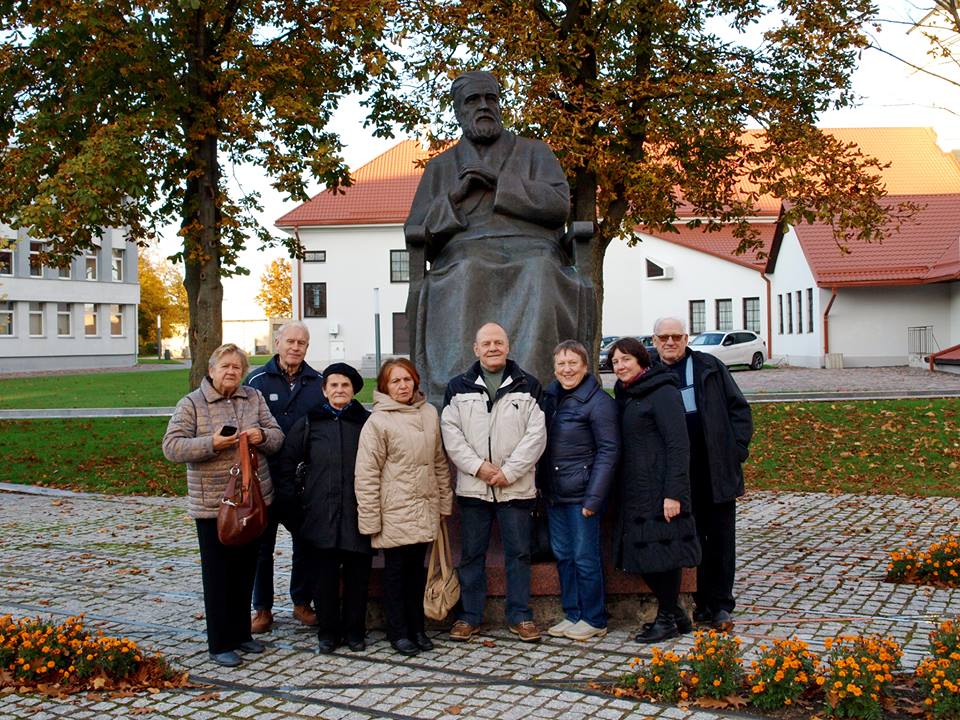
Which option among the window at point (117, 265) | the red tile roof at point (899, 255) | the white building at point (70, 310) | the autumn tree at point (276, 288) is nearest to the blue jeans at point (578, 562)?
the red tile roof at point (899, 255)

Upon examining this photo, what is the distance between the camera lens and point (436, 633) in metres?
5.93

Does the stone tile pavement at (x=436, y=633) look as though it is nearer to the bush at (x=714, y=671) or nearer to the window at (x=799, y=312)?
the bush at (x=714, y=671)

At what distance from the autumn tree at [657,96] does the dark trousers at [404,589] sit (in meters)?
10.8

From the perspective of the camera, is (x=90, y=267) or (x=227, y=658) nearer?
(x=227, y=658)

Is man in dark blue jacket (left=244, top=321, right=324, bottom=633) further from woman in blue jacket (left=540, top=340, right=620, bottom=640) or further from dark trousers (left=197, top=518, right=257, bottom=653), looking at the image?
woman in blue jacket (left=540, top=340, right=620, bottom=640)

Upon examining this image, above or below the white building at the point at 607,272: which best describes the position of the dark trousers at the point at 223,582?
below

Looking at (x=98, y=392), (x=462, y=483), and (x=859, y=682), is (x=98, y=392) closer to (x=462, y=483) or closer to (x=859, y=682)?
(x=462, y=483)

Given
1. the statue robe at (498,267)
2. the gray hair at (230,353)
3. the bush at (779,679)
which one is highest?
the statue robe at (498,267)

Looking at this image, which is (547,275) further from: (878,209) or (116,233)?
(116,233)

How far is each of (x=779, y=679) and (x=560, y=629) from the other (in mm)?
1464

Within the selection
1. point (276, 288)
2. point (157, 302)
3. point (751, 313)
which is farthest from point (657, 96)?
point (276, 288)

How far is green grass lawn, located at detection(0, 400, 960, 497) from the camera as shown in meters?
12.9

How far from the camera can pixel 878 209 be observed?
677 inches

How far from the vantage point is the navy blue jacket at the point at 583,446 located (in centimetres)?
554
